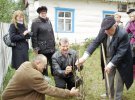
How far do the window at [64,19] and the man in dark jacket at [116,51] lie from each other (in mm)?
11124

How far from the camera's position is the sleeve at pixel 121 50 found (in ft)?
17.2

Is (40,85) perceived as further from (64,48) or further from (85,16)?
(85,16)

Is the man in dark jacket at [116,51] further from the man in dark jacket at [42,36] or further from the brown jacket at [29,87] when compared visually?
the man in dark jacket at [42,36]

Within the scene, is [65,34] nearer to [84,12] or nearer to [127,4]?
[84,12]

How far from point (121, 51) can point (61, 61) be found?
1.24m

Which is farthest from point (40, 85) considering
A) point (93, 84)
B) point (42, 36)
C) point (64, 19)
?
point (64, 19)

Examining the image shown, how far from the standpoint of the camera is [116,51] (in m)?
5.39

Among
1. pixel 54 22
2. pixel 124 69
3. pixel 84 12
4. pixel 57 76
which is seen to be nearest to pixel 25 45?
pixel 57 76

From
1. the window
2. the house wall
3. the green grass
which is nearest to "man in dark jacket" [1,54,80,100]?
the green grass

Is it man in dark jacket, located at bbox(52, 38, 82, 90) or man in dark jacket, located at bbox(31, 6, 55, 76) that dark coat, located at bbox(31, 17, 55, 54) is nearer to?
man in dark jacket, located at bbox(31, 6, 55, 76)

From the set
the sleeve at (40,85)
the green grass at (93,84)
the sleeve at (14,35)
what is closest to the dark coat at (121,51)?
the green grass at (93,84)

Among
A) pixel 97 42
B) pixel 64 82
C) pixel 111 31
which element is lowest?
pixel 64 82

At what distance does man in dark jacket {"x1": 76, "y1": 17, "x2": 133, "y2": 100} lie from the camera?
16.9 feet

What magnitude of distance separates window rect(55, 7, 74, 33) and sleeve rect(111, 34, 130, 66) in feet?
37.9
